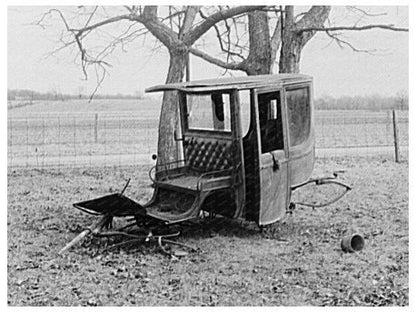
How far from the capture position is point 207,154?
25.2 feet

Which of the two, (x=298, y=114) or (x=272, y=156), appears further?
(x=298, y=114)

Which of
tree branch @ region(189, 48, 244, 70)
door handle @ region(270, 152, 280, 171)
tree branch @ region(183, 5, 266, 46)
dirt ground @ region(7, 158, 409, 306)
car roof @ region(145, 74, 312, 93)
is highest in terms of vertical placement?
tree branch @ region(183, 5, 266, 46)

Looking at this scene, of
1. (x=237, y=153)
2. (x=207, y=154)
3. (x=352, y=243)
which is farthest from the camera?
(x=207, y=154)

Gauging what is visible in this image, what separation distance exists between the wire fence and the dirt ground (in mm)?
4748

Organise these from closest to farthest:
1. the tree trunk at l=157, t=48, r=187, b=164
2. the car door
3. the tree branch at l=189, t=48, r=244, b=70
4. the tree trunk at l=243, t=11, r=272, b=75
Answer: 1. the car door
2. the tree trunk at l=243, t=11, r=272, b=75
3. the tree branch at l=189, t=48, r=244, b=70
4. the tree trunk at l=157, t=48, r=187, b=164

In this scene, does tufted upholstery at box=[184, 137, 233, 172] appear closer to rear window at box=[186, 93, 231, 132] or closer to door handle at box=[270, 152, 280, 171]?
rear window at box=[186, 93, 231, 132]

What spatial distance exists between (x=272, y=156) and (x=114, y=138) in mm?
9749

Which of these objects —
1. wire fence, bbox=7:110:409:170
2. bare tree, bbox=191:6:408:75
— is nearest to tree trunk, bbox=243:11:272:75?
bare tree, bbox=191:6:408:75

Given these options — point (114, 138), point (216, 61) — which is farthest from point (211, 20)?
point (114, 138)

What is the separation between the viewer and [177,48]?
10398 mm

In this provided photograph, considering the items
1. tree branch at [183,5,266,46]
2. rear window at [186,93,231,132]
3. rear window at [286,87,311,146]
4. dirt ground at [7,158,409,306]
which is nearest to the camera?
dirt ground at [7,158,409,306]

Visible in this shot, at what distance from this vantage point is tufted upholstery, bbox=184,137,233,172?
24.0ft

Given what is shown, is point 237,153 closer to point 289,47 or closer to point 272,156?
point 272,156

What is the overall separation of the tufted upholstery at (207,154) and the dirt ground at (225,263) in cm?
88
